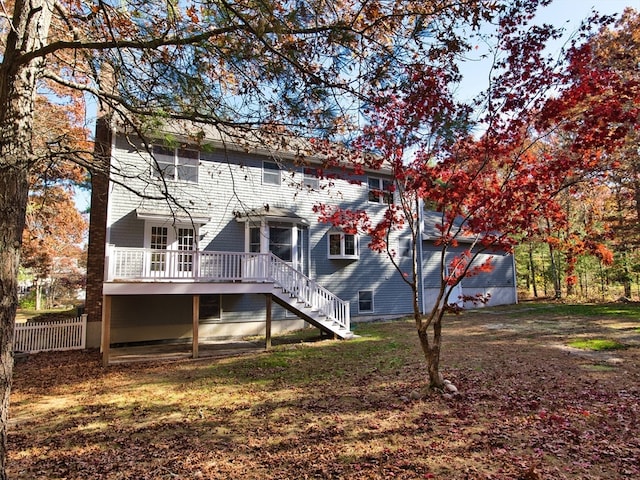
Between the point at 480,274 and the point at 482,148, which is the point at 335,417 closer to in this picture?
the point at 482,148

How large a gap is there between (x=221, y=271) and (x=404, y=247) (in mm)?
9518

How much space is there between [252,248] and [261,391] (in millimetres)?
7172

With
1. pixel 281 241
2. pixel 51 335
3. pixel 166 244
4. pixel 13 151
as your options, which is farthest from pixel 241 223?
pixel 13 151

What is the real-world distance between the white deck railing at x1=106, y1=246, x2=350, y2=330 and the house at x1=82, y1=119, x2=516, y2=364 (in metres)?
0.03

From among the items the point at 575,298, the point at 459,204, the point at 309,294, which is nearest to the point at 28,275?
the point at 309,294

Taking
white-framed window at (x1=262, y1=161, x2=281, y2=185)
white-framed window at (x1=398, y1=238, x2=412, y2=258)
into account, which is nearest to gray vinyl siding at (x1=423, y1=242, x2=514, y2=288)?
white-framed window at (x1=398, y1=238, x2=412, y2=258)

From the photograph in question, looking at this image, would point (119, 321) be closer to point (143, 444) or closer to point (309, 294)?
point (309, 294)

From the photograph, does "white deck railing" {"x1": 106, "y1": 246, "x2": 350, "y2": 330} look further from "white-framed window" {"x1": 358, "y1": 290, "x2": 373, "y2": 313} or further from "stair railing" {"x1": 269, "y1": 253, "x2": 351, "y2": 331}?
"white-framed window" {"x1": 358, "y1": 290, "x2": 373, "y2": 313}

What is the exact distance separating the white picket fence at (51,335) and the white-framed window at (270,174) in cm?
738

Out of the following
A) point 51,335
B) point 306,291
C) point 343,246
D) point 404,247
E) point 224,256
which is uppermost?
point 404,247

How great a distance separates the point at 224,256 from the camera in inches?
422

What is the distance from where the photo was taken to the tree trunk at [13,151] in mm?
3068

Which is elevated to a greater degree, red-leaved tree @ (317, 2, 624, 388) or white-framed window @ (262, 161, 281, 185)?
white-framed window @ (262, 161, 281, 185)

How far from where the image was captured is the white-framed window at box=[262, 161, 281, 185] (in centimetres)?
1425
